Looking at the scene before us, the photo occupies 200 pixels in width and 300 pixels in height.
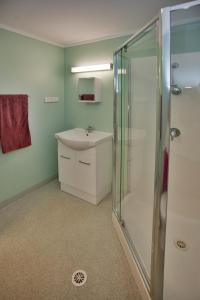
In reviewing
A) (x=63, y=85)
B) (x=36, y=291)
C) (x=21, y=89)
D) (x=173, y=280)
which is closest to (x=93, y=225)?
(x=36, y=291)

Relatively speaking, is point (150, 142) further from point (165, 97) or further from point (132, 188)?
point (165, 97)

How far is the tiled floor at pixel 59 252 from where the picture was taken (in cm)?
146

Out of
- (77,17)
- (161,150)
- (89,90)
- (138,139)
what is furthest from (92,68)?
(161,150)

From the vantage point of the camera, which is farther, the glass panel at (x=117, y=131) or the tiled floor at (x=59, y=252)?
the glass panel at (x=117, y=131)

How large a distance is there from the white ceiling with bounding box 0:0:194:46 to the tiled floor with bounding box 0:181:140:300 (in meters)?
2.14

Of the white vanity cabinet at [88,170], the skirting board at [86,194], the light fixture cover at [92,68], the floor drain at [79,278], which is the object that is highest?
the light fixture cover at [92,68]

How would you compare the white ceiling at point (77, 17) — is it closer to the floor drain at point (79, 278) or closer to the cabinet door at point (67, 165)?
the cabinet door at point (67, 165)

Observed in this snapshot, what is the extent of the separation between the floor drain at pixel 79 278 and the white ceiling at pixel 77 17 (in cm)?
222

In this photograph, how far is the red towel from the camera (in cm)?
238

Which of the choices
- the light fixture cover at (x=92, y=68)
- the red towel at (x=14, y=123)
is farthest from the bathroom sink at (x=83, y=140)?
the light fixture cover at (x=92, y=68)

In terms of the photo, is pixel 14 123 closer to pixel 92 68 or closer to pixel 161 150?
pixel 92 68

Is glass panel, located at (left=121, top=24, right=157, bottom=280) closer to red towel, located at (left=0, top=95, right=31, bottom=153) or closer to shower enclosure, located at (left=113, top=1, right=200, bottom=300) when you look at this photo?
shower enclosure, located at (left=113, top=1, right=200, bottom=300)

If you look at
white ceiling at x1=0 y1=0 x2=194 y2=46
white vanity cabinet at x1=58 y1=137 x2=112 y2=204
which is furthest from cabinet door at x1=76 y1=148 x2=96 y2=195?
white ceiling at x1=0 y1=0 x2=194 y2=46

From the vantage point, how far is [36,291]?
1449 millimetres
